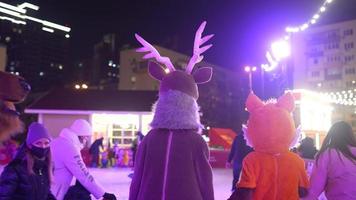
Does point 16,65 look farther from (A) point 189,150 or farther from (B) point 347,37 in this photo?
(A) point 189,150

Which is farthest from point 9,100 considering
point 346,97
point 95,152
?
point 346,97

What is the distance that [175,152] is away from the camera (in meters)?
2.86

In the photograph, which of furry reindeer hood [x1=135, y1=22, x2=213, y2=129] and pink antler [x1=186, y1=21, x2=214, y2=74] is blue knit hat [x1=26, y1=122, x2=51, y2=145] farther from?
pink antler [x1=186, y1=21, x2=214, y2=74]

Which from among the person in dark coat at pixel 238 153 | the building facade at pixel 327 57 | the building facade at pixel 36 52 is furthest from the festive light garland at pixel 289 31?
the building facade at pixel 36 52

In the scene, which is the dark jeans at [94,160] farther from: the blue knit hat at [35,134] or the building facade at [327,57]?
the building facade at [327,57]

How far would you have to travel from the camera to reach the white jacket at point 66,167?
443cm

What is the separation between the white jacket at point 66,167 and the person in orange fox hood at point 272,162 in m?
1.80

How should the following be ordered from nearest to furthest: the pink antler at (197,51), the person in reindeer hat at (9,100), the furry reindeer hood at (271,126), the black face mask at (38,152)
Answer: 1. the person in reindeer hat at (9,100)
2. the pink antler at (197,51)
3. the furry reindeer hood at (271,126)
4. the black face mask at (38,152)

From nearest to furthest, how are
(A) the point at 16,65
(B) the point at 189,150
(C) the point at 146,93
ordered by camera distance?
(B) the point at 189,150
(C) the point at 146,93
(A) the point at 16,65

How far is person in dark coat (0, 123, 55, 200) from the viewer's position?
3412 mm

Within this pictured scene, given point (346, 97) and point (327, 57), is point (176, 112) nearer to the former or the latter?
point (346, 97)

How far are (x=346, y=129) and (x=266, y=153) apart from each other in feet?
3.22

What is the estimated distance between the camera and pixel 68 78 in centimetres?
6262

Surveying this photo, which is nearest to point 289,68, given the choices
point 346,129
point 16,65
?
point 346,129
